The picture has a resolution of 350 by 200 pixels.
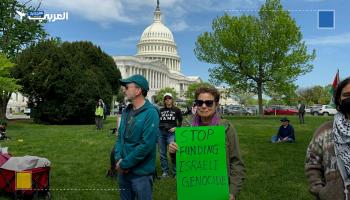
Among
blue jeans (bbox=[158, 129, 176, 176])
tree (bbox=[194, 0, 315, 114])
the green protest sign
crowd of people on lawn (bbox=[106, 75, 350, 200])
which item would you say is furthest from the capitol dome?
the green protest sign

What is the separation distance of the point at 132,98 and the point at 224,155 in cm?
140

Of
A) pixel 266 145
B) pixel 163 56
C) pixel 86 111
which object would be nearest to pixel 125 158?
pixel 266 145

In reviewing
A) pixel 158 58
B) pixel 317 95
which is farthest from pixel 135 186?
pixel 158 58

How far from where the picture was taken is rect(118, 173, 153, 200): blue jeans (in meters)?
4.70

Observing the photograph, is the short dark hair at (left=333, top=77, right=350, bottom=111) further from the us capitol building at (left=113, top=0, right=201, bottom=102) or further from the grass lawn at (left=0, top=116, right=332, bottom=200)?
the us capitol building at (left=113, top=0, right=201, bottom=102)

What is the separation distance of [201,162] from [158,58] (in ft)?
515

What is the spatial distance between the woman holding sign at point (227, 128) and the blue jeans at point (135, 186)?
1.00 metres

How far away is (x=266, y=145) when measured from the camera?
16719 mm

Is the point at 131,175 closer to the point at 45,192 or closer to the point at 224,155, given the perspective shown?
the point at 224,155

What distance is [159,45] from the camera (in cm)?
15875

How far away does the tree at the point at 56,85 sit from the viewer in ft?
117

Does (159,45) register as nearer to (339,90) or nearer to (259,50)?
(259,50)

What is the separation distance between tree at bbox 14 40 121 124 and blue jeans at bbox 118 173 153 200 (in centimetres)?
3202

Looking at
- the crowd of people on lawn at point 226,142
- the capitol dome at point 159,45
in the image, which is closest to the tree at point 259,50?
the crowd of people on lawn at point 226,142
